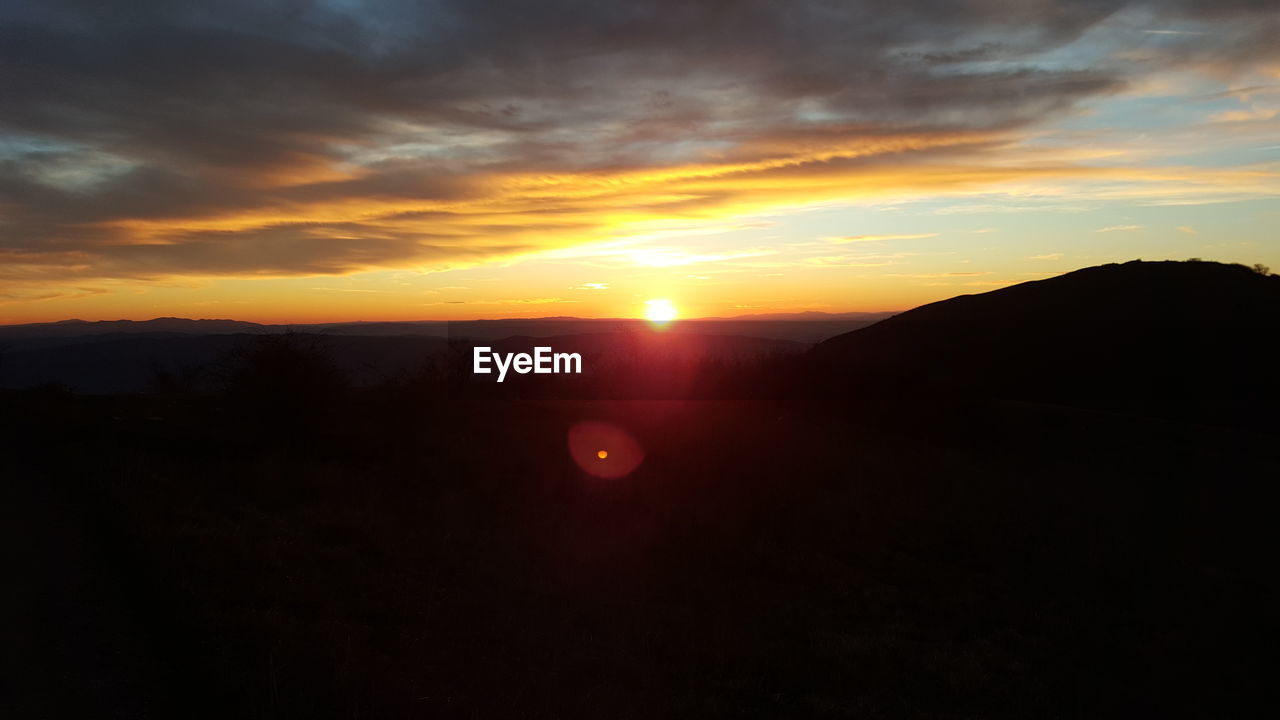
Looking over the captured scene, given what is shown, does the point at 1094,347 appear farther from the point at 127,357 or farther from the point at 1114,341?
the point at 127,357

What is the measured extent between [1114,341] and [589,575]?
4349cm

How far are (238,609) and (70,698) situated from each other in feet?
6.64

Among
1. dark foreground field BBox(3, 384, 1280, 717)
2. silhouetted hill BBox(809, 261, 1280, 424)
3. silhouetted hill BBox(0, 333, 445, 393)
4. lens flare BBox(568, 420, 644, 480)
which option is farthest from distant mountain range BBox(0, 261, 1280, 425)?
silhouetted hill BBox(0, 333, 445, 393)

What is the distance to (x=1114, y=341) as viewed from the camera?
44.9 m

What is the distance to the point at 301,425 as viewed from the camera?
17.1 metres

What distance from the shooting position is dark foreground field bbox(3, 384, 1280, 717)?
7.39m

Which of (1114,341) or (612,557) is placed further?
(1114,341)

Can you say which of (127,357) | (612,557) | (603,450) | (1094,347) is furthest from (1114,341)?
(127,357)

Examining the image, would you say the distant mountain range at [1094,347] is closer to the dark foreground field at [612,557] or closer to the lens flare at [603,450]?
the dark foreground field at [612,557]

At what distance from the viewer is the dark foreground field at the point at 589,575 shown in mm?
7395

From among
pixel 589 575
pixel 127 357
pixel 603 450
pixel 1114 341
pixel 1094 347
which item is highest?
pixel 1114 341

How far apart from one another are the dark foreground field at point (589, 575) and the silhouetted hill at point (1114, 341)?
1778 centimetres

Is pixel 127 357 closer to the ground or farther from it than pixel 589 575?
closer to the ground

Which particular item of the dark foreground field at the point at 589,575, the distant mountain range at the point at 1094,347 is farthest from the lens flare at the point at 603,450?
the distant mountain range at the point at 1094,347
